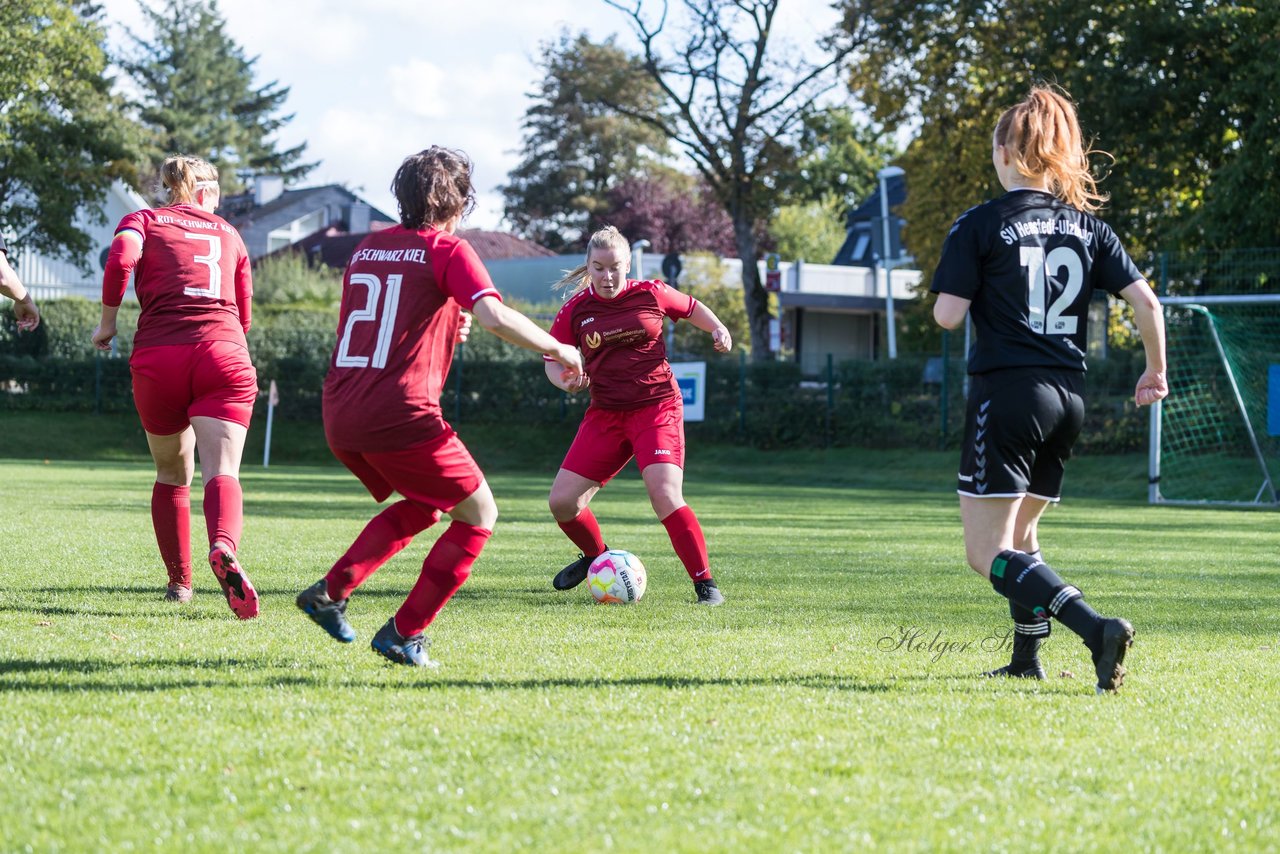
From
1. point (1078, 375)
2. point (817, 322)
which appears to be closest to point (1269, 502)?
point (1078, 375)

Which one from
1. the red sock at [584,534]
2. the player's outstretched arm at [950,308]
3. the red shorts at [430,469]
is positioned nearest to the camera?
the player's outstretched arm at [950,308]

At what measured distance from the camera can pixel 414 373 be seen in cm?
489

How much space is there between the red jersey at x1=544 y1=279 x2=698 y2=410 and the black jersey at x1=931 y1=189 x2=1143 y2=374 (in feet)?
9.65

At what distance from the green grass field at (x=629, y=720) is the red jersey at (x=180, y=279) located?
4.25 ft

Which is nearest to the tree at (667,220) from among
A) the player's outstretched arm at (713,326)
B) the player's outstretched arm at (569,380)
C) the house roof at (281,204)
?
the house roof at (281,204)

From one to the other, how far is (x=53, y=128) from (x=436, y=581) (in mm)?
36056

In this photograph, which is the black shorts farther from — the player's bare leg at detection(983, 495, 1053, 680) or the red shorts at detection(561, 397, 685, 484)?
the red shorts at detection(561, 397, 685, 484)

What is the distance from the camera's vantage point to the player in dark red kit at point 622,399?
7484mm

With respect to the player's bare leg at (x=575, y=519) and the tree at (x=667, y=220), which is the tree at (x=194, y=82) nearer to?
the tree at (x=667, y=220)

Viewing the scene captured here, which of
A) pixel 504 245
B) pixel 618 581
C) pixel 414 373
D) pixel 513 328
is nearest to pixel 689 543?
pixel 618 581

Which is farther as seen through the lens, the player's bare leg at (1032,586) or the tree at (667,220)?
the tree at (667,220)

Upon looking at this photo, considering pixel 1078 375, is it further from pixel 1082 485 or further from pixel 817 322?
pixel 817 322

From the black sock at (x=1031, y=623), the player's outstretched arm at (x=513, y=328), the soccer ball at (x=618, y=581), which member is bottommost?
the soccer ball at (x=618, y=581)

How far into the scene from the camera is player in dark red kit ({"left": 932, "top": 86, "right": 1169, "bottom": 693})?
15.6 feet
